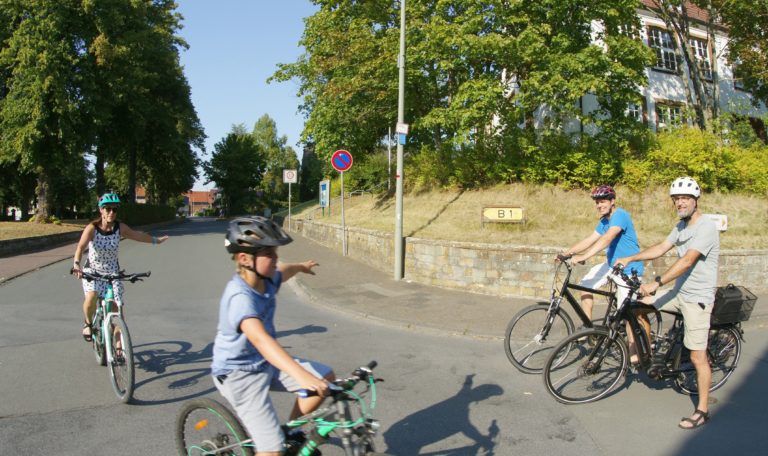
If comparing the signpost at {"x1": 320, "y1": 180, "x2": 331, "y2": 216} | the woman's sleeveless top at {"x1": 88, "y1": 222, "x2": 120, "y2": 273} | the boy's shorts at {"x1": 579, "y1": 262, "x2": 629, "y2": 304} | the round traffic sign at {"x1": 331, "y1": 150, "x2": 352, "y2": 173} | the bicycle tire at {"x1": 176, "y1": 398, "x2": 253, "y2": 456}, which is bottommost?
the bicycle tire at {"x1": 176, "y1": 398, "x2": 253, "y2": 456}

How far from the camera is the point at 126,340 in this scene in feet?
15.2

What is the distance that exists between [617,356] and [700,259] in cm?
115

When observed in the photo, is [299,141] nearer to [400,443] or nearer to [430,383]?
[430,383]

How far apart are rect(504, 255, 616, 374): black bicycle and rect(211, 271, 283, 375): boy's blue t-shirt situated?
351 centimetres

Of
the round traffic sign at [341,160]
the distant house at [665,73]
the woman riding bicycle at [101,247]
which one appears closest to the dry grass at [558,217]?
the round traffic sign at [341,160]

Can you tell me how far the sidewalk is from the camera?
7949 mm

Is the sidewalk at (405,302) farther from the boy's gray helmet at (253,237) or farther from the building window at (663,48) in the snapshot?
the building window at (663,48)

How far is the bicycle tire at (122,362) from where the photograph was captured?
464cm

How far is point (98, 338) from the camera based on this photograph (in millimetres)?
5559

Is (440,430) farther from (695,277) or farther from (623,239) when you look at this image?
(623,239)

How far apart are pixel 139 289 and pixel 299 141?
9531 mm

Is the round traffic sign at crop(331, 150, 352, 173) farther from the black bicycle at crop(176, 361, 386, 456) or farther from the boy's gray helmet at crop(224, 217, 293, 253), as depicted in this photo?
the boy's gray helmet at crop(224, 217, 293, 253)

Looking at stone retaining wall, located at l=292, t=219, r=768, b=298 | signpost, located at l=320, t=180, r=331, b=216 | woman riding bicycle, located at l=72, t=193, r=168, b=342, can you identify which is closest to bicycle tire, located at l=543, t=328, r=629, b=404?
woman riding bicycle, located at l=72, t=193, r=168, b=342

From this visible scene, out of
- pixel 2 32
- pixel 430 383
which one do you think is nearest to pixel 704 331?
pixel 430 383
